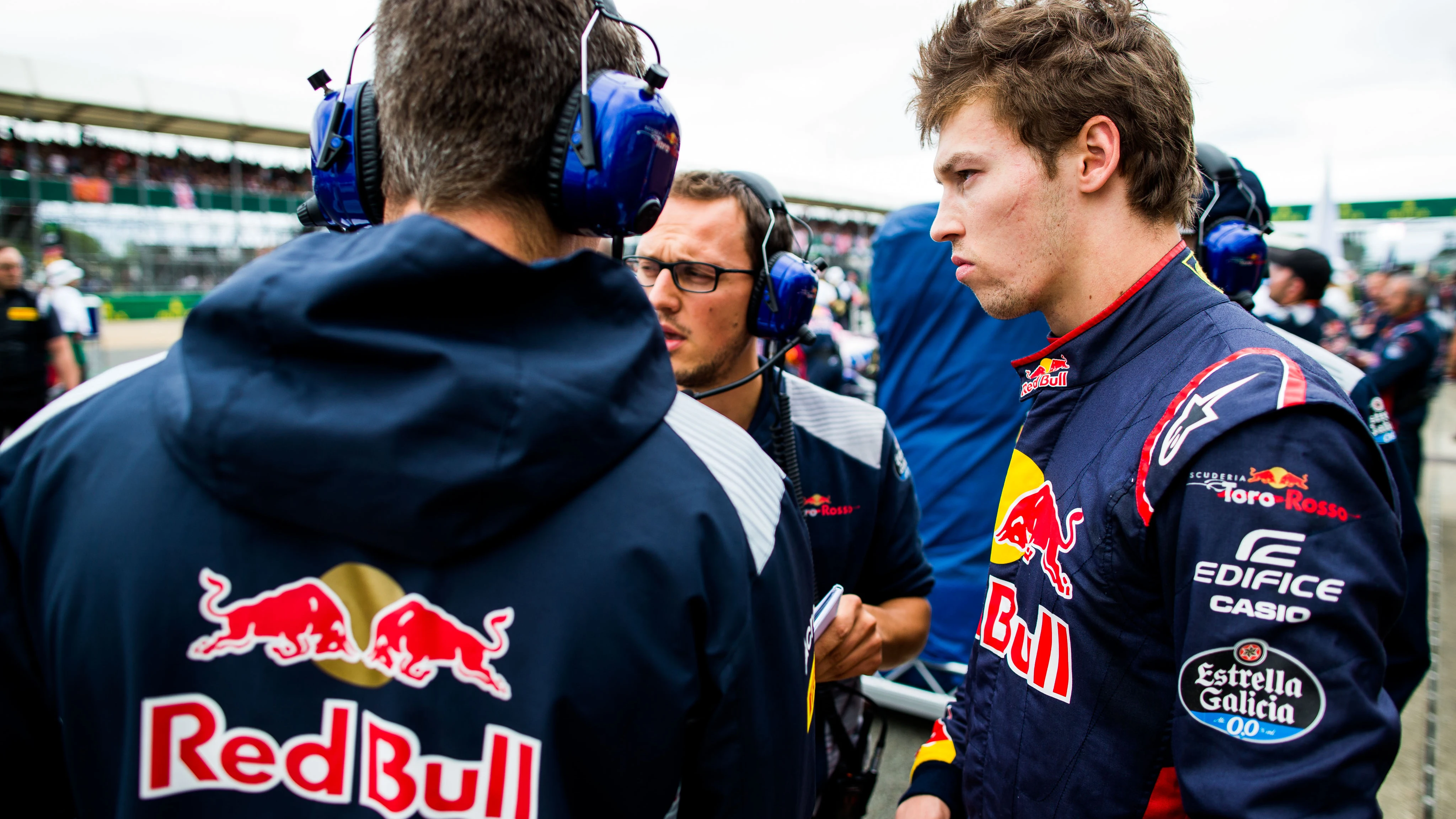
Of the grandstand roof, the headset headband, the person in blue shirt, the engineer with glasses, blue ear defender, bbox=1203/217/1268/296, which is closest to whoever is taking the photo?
the engineer with glasses

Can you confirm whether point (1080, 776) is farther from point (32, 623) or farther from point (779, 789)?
point (32, 623)

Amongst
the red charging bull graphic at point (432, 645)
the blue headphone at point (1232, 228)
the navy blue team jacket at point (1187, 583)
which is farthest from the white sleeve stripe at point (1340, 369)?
the red charging bull graphic at point (432, 645)

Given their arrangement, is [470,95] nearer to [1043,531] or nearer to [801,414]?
[1043,531]

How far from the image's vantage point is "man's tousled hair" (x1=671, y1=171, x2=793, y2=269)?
2.09 metres

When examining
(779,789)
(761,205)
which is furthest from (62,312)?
(779,789)

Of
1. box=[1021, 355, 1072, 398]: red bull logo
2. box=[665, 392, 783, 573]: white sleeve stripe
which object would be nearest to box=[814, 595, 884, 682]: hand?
box=[1021, 355, 1072, 398]: red bull logo

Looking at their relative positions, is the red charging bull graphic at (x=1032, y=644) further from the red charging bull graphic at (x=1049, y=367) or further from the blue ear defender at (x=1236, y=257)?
the blue ear defender at (x=1236, y=257)

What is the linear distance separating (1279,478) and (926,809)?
2.67 feet

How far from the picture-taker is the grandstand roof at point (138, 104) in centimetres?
1513

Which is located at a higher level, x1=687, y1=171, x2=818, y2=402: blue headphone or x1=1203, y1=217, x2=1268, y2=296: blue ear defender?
x1=1203, y1=217, x2=1268, y2=296: blue ear defender

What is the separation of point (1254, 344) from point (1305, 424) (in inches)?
6.7

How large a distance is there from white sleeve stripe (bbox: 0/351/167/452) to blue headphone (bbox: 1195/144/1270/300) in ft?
8.01

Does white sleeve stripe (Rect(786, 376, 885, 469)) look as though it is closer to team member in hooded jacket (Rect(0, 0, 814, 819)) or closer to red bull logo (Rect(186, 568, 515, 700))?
team member in hooded jacket (Rect(0, 0, 814, 819))

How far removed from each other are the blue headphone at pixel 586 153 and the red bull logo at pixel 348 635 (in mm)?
451
